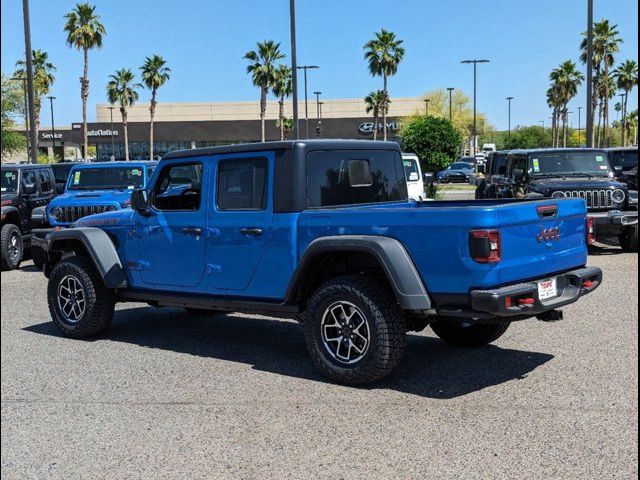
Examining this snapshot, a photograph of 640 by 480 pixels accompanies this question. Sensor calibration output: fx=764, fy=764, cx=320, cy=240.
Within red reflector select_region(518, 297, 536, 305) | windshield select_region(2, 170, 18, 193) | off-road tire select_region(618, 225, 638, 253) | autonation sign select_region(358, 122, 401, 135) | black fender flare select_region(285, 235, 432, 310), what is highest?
autonation sign select_region(358, 122, 401, 135)

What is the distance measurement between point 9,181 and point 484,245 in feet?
37.8

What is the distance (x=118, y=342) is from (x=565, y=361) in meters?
4.26

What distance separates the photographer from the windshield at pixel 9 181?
558 inches

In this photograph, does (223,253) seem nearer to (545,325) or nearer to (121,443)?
(121,443)

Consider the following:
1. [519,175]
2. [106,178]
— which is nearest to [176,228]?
[106,178]

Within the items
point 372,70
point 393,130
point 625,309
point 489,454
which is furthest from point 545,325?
point 393,130

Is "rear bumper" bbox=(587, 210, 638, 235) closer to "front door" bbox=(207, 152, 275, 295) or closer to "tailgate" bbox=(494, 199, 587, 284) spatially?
"tailgate" bbox=(494, 199, 587, 284)

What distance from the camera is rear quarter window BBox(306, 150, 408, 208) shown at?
6457mm

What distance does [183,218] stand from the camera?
6957mm

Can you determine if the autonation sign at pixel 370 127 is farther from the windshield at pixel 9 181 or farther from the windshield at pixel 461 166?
the windshield at pixel 9 181

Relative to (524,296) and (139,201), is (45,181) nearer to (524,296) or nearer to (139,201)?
(139,201)

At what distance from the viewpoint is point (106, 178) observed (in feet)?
45.5

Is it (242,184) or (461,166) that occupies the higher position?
(461,166)

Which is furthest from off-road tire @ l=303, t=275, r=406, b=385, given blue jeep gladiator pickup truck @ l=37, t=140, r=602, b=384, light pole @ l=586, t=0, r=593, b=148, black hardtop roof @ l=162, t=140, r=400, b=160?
light pole @ l=586, t=0, r=593, b=148
